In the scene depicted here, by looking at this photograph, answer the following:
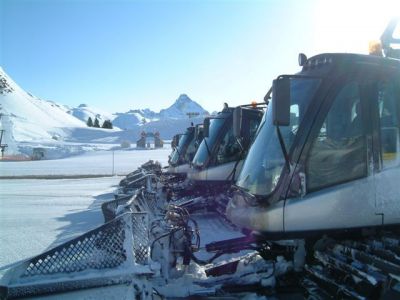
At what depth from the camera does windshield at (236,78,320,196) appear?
14.7ft

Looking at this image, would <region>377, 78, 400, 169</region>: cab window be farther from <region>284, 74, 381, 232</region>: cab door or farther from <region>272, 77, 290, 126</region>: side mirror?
<region>272, 77, 290, 126</region>: side mirror

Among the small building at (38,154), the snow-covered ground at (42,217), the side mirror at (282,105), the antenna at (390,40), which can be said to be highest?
the antenna at (390,40)

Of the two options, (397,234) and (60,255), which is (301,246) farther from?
(60,255)

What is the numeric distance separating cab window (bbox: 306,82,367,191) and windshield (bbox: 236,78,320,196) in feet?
0.88

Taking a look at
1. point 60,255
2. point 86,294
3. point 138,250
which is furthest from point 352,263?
point 60,255

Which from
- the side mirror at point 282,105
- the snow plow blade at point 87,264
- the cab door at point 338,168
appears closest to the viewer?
the snow plow blade at point 87,264

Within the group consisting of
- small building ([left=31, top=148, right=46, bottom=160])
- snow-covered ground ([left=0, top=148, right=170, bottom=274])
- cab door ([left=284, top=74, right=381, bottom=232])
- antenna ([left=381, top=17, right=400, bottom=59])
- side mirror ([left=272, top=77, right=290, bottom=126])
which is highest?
antenna ([left=381, top=17, right=400, bottom=59])

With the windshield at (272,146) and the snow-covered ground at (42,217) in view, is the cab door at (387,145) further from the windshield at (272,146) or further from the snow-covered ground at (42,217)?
the snow-covered ground at (42,217)

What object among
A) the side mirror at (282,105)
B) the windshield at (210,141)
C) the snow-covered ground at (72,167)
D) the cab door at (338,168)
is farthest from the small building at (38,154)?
the side mirror at (282,105)

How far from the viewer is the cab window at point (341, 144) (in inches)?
171

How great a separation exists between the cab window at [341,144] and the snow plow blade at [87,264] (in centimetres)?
186

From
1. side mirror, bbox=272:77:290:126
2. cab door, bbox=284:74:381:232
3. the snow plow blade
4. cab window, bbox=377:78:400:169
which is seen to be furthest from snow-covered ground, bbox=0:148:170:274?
cab window, bbox=377:78:400:169

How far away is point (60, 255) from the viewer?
12.7ft

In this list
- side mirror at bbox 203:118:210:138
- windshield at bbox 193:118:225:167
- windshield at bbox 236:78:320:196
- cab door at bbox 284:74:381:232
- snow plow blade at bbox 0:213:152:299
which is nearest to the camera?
snow plow blade at bbox 0:213:152:299
